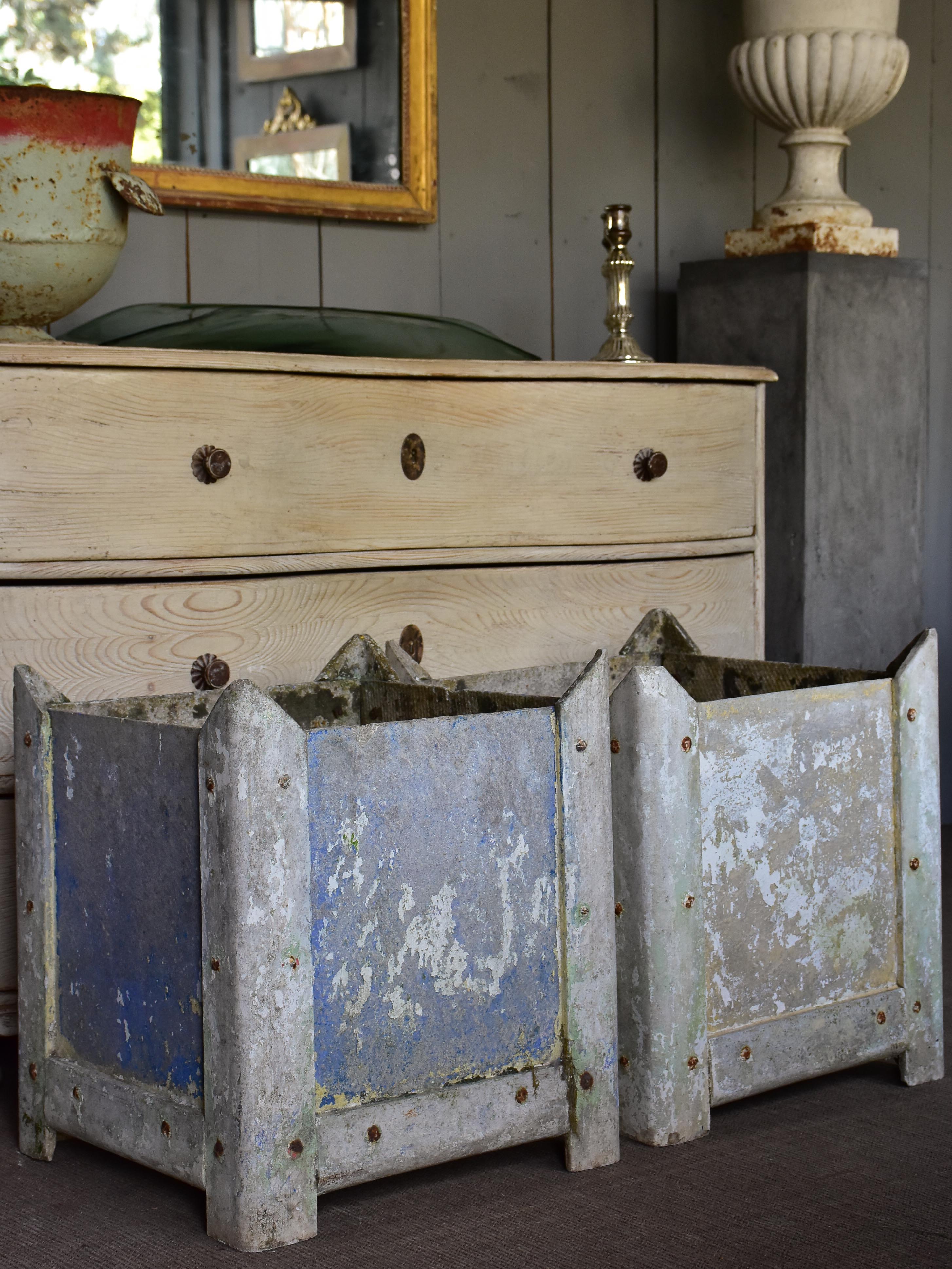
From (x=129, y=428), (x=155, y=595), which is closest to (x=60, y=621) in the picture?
(x=155, y=595)

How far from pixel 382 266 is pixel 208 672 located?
1029mm

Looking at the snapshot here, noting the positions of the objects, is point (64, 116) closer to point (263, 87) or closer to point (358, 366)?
point (358, 366)

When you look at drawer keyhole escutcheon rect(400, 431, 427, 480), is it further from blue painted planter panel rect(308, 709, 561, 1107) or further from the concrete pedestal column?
the concrete pedestal column

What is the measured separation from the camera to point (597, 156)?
286cm

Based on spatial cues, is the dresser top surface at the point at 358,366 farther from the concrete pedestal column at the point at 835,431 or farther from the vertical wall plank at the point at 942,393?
the vertical wall plank at the point at 942,393

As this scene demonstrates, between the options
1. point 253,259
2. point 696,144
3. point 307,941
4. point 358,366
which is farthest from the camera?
point 696,144

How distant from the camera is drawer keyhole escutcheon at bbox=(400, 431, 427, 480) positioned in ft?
6.52

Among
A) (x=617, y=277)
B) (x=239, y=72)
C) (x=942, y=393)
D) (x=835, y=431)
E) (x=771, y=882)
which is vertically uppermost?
(x=239, y=72)

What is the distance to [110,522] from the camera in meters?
1.79

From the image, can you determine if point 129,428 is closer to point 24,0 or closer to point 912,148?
point 24,0

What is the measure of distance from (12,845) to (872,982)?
102 cm

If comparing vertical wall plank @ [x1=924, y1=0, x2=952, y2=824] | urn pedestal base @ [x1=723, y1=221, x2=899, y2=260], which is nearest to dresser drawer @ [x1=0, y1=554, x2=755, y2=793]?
urn pedestal base @ [x1=723, y1=221, x2=899, y2=260]

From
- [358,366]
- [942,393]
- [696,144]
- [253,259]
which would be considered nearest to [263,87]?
[253,259]

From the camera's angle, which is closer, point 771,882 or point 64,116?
point 771,882
